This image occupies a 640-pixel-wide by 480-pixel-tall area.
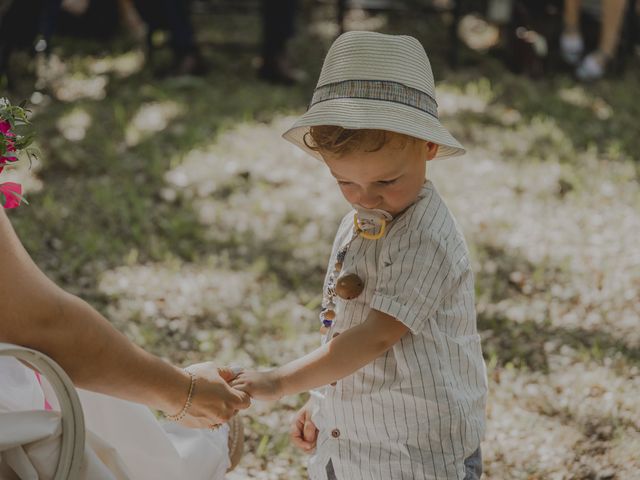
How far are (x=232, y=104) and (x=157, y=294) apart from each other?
2.25 m

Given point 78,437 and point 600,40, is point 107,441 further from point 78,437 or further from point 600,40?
point 600,40

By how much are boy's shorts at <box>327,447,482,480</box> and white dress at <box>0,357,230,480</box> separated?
0.44 m

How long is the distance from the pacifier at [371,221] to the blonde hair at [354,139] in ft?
0.45

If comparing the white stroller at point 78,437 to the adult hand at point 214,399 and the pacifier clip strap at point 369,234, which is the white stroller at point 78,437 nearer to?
the adult hand at point 214,399

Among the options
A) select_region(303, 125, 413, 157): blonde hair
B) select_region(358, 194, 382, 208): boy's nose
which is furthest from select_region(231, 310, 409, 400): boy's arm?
select_region(303, 125, 413, 157): blonde hair

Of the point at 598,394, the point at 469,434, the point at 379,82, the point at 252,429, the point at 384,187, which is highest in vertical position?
the point at 379,82

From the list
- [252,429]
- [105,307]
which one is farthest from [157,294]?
[252,429]

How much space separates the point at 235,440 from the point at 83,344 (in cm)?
83

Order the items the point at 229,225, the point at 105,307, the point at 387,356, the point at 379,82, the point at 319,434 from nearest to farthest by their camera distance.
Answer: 1. the point at 379,82
2. the point at 387,356
3. the point at 319,434
4. the point at 105,307
5. the point at 229,225

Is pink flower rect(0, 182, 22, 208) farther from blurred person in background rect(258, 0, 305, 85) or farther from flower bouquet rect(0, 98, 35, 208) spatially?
blurred person in background rect(258, 0, 305, 85)

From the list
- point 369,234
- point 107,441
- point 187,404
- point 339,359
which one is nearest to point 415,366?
point 339,359

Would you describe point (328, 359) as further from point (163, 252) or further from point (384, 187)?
point (163, 252)

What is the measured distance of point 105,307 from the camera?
3.26m

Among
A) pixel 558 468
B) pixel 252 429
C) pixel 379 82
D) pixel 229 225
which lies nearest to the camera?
pixel 379 82
